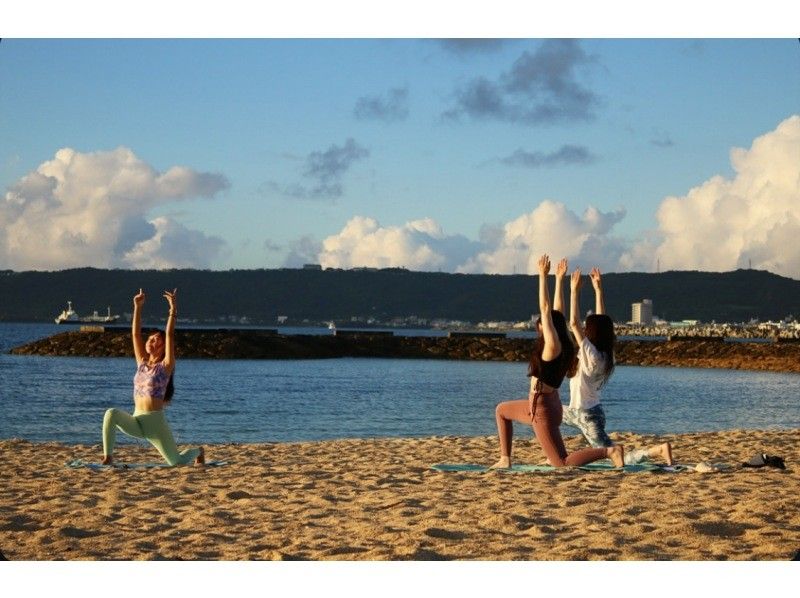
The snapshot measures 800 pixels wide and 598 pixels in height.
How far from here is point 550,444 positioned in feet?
32.4

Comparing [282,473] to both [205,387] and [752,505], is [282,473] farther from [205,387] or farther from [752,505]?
[205,387]

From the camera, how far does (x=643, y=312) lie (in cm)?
11631

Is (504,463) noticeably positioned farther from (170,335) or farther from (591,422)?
(170,335)

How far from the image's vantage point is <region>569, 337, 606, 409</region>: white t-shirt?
9.83 metres

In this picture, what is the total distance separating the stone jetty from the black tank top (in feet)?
163

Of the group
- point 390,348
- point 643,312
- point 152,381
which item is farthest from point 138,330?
point 643,312

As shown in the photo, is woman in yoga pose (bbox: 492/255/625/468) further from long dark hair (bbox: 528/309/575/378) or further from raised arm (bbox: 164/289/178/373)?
raised arm (bbox: 164/289/178/373)

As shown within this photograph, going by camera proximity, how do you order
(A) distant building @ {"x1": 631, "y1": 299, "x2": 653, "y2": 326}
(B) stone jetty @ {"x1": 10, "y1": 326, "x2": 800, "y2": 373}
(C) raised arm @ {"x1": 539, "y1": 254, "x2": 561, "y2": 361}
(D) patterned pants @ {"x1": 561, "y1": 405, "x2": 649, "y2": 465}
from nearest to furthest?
(C) raised arm @ {"x1": 539, "y1": 254, "x2": 561, "y2": 361}
(D) patterned pants @ {"x1": 561, "y1": 405, "x2": 649, "y2": 465}
(B) stone jetty @ {"x1": 10, "y1": 326, "x2": 800, "y2": 373}
(A) distant building @ {"x1": 631, "y1": 299, "x2": 653, "y2": 326}

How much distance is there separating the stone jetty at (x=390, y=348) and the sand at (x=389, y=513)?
49382mm

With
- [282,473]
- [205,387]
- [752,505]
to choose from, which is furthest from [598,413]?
[205,387]

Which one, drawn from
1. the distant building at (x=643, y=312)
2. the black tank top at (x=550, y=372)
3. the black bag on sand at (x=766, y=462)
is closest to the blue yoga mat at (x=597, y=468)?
the black bag on sand at (x=766, y=462)

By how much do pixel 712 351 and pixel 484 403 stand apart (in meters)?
39.8

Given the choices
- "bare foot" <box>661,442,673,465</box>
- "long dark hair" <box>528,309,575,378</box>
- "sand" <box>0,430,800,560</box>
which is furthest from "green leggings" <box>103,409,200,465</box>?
"bare foot" <box>661,442,673,465</box>

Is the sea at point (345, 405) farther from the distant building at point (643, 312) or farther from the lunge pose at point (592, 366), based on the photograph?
the distant building at point (643, 312)
